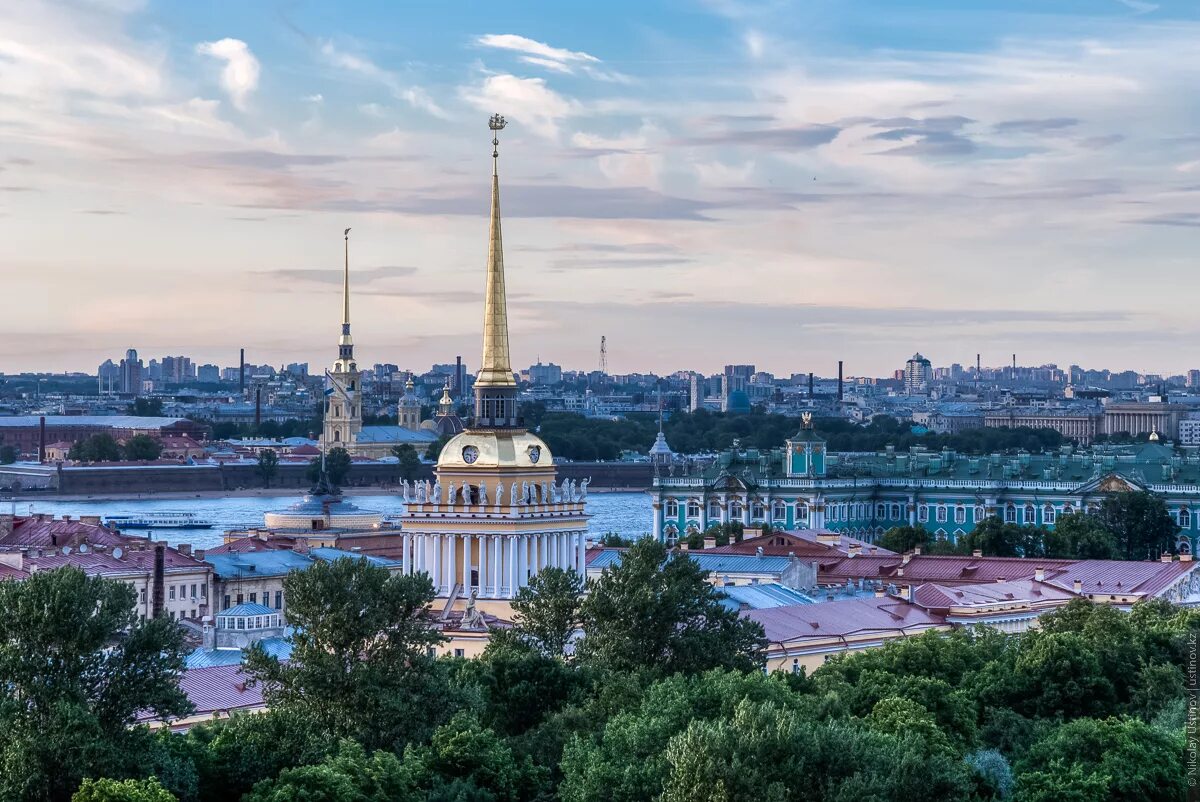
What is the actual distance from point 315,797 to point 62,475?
97.6 metres

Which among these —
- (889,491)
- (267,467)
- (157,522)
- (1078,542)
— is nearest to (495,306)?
(1078,542)

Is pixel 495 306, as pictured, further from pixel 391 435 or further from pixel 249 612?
pixel 391 435

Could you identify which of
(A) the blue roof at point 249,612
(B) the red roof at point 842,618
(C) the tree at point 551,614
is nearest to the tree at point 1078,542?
(B) the red roof at point 842,618

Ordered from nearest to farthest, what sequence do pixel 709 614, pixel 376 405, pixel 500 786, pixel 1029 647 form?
pixel 500 786 < pixel 709 614 < pixel 1029 647 < pixel 376 405

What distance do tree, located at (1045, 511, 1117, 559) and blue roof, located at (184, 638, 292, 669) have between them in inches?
996

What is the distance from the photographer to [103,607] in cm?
2161

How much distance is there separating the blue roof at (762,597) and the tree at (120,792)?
15898 millimetres

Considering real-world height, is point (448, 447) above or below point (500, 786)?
above

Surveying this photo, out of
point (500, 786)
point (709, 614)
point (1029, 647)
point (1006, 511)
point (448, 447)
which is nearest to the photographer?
point (500, 786)

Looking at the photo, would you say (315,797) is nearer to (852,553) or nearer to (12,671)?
(12,671)

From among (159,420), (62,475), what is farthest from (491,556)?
(159,420)

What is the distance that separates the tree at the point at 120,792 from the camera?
19375mm

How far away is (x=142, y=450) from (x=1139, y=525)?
7439 centimetres

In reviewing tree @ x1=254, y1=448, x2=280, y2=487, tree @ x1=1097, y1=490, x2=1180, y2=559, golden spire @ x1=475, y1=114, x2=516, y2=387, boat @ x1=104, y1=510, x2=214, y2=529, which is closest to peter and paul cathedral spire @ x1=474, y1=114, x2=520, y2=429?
golden spire @ x1=475, y1=114, x2=516, y2=387
